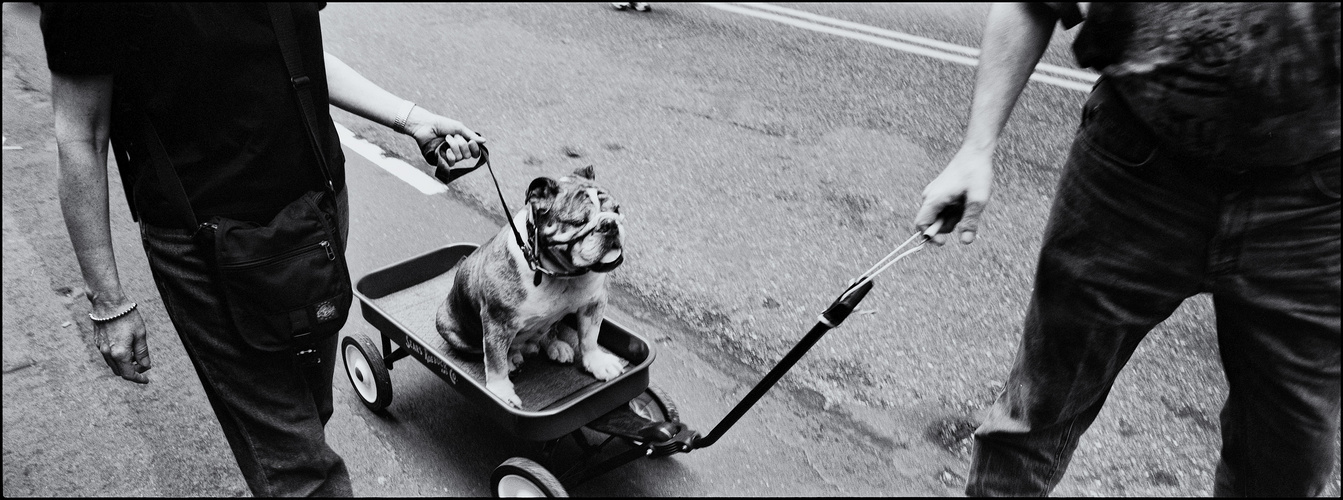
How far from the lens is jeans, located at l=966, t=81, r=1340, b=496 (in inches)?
65.5

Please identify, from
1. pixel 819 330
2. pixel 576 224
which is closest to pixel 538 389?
pixel 576 224

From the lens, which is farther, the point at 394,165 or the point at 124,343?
the point at 394,165

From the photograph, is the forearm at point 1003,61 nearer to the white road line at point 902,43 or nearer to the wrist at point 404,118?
the wrist at point 404,118

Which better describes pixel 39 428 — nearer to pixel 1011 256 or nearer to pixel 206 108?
pixel 206 108

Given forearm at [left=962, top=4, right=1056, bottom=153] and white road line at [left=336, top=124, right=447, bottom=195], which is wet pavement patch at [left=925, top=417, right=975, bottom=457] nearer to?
forearm at [left=962, top=4, right=1056, bottom=153]

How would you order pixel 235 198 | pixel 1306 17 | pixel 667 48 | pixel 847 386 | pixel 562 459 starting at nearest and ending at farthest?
pixel 1306 17 < pixel 235 198 < pixel 562 459 < pixel 847 386 < pixel 667 48

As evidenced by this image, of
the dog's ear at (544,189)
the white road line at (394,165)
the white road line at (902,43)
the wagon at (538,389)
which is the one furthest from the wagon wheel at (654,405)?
the white road line at (902,43)

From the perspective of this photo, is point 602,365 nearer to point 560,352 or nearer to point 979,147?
point 560,352

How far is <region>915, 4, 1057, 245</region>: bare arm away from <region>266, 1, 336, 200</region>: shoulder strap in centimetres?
136

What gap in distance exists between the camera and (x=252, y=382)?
6.71 feet

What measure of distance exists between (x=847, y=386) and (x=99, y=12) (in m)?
2.75

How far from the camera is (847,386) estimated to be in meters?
3.47

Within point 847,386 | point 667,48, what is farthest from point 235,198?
point 667,48

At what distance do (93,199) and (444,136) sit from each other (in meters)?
0.79
